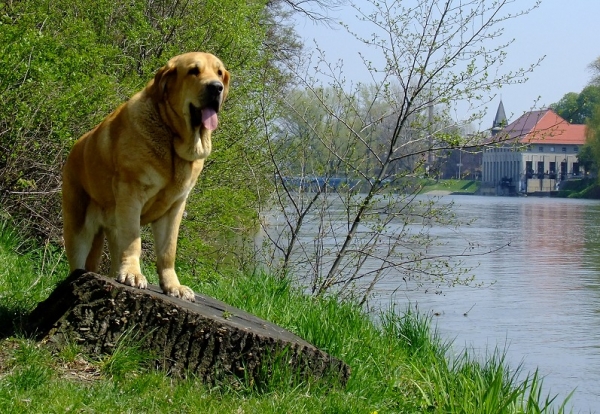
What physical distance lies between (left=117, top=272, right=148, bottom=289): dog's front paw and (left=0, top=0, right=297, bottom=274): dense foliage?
3403 millimetres

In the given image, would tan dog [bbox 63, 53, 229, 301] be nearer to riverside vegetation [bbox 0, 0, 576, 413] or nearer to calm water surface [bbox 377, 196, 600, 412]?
riverside vegetation [bbox 0, 0, 576, 413]

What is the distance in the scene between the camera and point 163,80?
19.8ft

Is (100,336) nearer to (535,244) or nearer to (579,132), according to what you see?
(535,244)

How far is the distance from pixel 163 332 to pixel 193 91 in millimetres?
1509

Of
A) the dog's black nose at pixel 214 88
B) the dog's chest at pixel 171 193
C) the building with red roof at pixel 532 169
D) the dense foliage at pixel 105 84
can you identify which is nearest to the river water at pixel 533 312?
the dense foliage at pixel 105 84

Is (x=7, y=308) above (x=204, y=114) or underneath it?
underneath

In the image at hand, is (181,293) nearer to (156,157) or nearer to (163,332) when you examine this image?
(163,332)

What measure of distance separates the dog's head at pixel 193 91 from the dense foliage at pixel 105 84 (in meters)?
3.03

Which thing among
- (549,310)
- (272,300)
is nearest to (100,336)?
(272,300)

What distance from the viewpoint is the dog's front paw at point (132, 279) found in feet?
18.6

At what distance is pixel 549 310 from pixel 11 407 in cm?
1261

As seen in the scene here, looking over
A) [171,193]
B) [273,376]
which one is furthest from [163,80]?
[273,376]

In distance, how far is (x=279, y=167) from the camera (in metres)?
12.4

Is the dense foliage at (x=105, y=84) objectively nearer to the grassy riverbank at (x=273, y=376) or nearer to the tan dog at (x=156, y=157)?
the grassy riverbank at (x=273, y=376)
